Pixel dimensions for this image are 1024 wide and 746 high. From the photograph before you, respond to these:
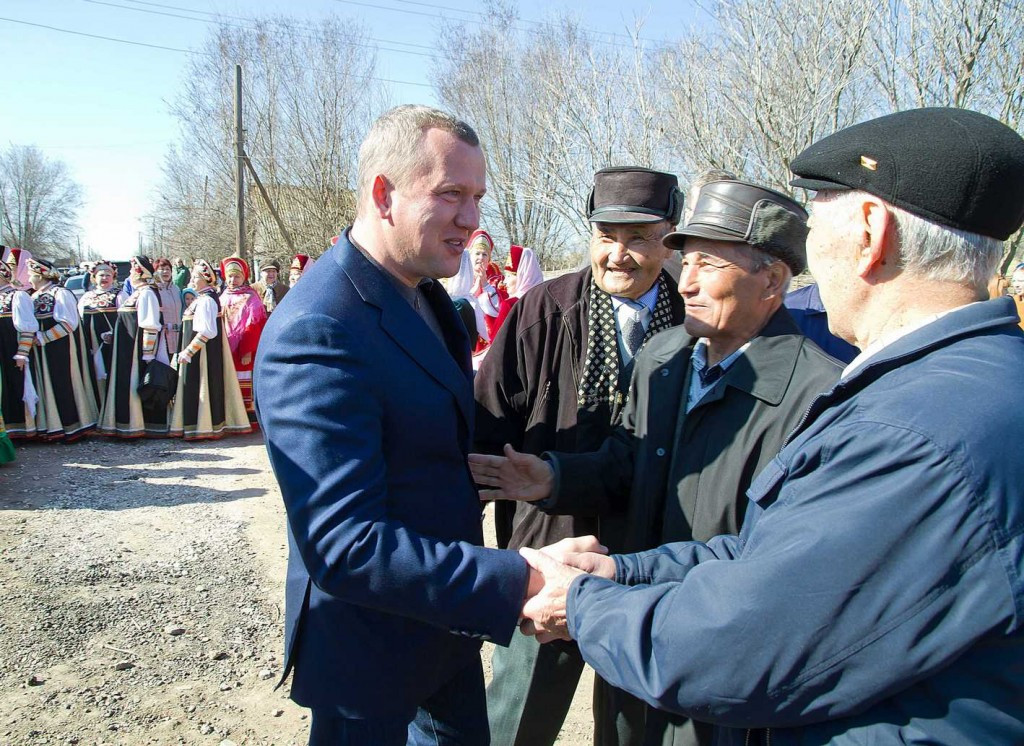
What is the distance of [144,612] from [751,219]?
3.96 metres

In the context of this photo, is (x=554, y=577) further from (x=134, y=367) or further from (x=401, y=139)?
(x=134, y=367)

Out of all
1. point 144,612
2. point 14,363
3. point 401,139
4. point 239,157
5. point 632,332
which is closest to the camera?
point 401,139

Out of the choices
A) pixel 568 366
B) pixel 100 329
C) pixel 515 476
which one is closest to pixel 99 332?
pixel 100 329

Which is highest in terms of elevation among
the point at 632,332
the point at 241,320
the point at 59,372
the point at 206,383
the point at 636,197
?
the point at 636,197

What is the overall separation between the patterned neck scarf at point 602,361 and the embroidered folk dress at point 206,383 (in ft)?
23.3

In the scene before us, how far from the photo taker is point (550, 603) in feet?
5.43

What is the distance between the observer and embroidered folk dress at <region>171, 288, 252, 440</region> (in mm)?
8789

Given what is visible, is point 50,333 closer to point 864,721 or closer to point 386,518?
point 386,518

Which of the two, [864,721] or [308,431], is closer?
[864,721]

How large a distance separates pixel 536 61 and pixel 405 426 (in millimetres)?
20372

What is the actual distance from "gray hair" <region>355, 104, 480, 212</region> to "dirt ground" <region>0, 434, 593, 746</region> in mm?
2556

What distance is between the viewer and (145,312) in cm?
863

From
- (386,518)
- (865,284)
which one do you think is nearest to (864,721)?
(865,284)

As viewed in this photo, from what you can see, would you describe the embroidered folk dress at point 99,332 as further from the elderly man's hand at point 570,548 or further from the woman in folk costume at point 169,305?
the elderly man's hand at point 570,548
